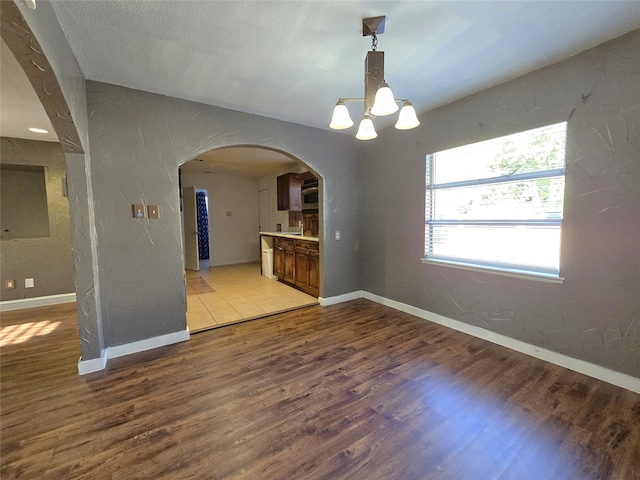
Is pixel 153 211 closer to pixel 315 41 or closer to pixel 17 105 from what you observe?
pixel 17 105

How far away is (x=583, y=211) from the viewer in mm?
2143

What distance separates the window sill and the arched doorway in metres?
1.96

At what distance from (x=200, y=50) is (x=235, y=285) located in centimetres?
410

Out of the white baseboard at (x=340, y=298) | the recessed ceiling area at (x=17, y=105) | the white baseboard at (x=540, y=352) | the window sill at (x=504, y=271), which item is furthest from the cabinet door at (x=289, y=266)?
the recessed ceiling area at (x=17, y=105)

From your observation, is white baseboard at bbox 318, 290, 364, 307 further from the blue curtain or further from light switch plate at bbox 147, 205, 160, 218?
the blue curtain

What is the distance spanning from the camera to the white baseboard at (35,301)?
3812 millimetres

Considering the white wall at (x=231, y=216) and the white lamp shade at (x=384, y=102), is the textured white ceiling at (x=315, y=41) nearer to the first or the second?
the white lamp shade at (x=384, y=102)

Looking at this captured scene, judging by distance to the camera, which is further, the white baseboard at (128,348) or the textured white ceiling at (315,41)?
the white baseboard at (128,348)

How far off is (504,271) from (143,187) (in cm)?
377

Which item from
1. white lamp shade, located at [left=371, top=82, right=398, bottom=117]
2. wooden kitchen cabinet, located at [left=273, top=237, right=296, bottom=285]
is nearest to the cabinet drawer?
wooden kitchen cabinet, located at [left=273, top=237, right=296, bottom=285]

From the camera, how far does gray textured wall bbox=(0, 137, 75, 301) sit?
12.5 ft

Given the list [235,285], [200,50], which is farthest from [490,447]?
[235,285]

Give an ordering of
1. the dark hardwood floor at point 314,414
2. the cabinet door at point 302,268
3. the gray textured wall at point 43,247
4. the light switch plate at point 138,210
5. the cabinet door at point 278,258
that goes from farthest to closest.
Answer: the cabinet door at point 278,258 < the cabinet door at point 302,268 < the gray textured wall at point 43,247 < the light switch plate at point 138,210 < the dark hardwood floor at point 314,414

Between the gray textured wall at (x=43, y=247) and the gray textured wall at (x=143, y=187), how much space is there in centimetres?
261
